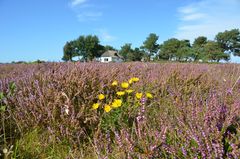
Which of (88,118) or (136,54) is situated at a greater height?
(136,54)

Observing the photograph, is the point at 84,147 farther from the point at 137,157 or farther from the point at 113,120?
the point at 137,157

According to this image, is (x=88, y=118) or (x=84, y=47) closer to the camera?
(x=88, y=118)

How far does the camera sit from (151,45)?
6762cm

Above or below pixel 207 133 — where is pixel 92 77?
above

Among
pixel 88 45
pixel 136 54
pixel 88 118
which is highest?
pixel 88 45

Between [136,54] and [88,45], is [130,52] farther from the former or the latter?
[88,45]

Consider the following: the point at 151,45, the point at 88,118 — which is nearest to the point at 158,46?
the point at 151,45

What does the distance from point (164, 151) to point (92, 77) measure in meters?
1.65

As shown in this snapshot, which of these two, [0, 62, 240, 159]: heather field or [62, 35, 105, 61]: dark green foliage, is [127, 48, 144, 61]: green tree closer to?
[62, 35, 105, 61]: dark green foliage

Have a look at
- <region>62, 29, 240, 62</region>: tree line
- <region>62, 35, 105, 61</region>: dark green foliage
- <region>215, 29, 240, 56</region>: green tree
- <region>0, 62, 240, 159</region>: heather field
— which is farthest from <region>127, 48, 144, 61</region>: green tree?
<region>0, 62, 240, 159</region>: heather field

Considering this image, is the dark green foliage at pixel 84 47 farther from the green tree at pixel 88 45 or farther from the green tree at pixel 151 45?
the green tree at pixel 151 45

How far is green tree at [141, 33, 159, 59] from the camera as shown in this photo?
67.6 metres

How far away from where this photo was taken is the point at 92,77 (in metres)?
2.92

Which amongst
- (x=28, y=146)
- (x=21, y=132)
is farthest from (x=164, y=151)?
(x=21, y=132)
